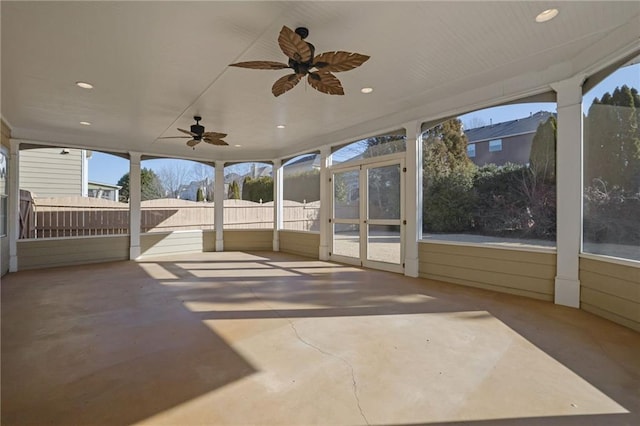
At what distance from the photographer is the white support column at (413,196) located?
16.6 feet

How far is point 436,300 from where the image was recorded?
3855 millimetres

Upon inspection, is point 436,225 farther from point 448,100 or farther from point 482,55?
point 482,55

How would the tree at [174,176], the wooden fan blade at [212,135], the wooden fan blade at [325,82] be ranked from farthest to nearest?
the tree at [174,176] → the wooden fan blade at [212,135] → the wooden fan blade at [325,82]

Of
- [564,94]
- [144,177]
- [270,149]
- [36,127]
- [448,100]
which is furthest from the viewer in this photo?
[270,149]

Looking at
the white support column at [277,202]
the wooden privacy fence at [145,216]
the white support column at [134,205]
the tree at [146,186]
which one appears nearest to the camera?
the wooden privacy fence at [145,216]

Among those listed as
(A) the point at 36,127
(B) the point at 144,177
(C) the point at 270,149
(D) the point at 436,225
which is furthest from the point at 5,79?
(D) the point at 436,225

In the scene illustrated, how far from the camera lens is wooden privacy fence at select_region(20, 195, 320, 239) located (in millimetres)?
6109

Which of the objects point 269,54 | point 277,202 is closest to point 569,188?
point 269,54

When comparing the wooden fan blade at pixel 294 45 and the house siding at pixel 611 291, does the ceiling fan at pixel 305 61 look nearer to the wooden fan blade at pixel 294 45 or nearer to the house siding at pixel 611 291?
the wooden fan blade at pixel 294 45

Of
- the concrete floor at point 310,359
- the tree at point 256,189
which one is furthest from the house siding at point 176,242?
the concrete floor at point 310,359

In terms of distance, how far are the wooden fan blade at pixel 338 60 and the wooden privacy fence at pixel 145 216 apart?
4.57 metres

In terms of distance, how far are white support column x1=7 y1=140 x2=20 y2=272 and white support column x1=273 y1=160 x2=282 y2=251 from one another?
4.93 m

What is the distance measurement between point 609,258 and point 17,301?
6469mm

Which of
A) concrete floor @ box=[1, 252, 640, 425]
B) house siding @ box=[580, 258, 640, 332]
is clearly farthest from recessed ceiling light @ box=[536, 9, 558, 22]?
concrete floor @ box=[1, 252, 640, 425]
